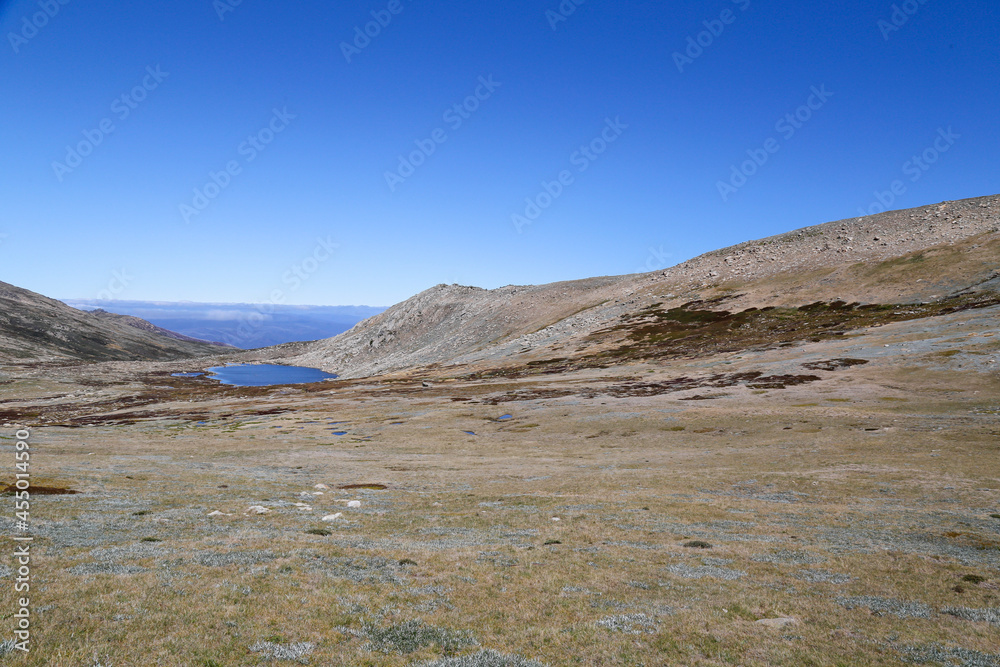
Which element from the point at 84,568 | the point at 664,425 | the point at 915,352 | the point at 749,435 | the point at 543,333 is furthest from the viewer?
the point at 543,333

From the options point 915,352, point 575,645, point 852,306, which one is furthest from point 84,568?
point 852,306

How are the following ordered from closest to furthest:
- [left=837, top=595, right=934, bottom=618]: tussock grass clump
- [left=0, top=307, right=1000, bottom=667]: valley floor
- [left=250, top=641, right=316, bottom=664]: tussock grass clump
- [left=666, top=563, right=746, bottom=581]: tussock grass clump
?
1. [left=250, top=641, right=316, bottom=664]: tussock grass clump
2. [left=0, top=307, right=1000, bottom=667]: valley floor
3. [left=837, top=595, right=934, bottom=618]: tussock grass clump
4. [left=666, top=563, right=746, bottom=581]: tussock grass clump

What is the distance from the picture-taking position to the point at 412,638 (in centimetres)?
1421

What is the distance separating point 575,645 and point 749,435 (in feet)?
156

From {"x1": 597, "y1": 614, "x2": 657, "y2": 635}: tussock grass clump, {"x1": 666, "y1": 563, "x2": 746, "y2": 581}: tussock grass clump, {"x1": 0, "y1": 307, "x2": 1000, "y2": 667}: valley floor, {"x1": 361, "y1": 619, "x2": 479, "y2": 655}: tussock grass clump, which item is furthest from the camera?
{"x1": 666, "y1": 563, "x2": 746, "y2": 581}: tussock grass clump

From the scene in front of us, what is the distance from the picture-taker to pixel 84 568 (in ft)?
58.6

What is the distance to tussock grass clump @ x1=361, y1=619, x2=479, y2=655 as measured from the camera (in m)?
13.7

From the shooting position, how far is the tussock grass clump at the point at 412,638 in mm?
13656

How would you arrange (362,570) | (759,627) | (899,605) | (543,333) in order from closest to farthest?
(759,627)
(899,605)
(362,570)
(543,333)

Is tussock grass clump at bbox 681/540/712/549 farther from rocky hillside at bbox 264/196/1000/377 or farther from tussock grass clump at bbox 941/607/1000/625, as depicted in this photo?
rocky hillside at bbox 264/196/1000/377

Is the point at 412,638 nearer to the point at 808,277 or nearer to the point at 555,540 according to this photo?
the point at 555,540

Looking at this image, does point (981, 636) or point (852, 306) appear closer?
point (981, 636)

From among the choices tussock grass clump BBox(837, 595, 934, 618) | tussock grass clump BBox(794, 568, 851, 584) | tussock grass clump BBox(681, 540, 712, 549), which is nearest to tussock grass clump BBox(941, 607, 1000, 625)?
tussock grass clump BBox(837, 595, 934, 618)

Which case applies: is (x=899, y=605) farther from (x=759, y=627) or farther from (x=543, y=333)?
(x=543, y=333)
